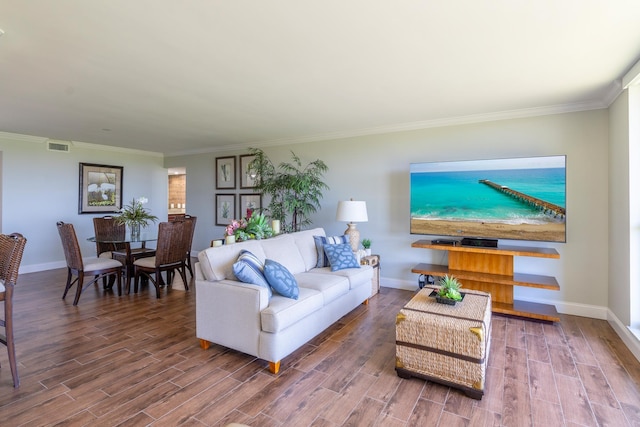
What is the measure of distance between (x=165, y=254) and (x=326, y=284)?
255 cm

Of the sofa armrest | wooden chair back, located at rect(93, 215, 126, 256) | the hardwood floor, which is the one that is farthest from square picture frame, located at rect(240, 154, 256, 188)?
the sofa armrest

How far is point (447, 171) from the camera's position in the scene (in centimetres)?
424

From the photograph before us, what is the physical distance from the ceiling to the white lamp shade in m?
1.16

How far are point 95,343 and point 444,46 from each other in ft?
12.5

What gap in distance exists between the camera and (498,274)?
393 centimetres

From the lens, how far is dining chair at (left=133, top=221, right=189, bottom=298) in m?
4.41


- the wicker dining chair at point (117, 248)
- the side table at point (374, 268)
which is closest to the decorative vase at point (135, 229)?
the wicker dining chair at point (117, 248)

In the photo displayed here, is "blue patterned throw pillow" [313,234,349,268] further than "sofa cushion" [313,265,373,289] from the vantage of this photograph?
Yes

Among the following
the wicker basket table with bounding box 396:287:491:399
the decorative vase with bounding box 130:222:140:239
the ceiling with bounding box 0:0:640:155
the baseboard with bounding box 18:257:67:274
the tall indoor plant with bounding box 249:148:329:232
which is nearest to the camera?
the ceiling with bounding box 0:0:640:155

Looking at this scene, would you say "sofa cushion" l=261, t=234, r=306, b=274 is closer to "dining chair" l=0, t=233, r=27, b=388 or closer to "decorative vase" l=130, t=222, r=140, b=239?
"dining chair" l=0, t=233, r=27, b=388

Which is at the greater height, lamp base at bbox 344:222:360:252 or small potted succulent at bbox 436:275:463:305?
lamp base at bbox 344:222:360:252

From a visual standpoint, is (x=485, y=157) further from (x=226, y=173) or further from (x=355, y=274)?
(x=226, y=173)

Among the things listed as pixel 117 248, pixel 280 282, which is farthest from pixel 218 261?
pixel 117 248

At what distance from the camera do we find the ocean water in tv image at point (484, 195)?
3662 millimetres
